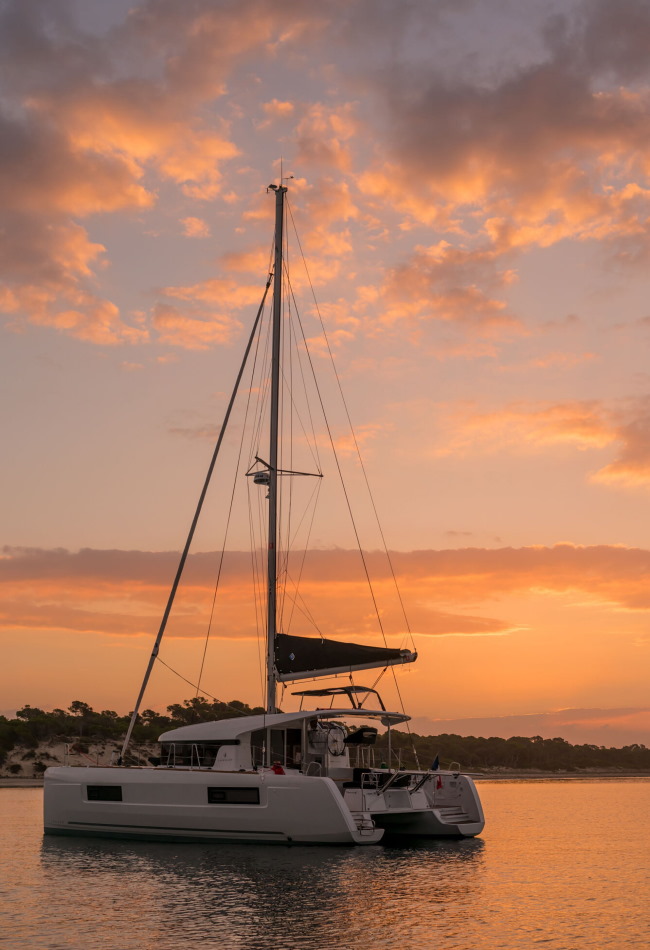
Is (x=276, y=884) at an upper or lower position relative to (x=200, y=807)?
lower

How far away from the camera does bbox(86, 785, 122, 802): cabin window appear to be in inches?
933

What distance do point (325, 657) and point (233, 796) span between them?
12.9 feet

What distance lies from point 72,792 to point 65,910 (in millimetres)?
9001

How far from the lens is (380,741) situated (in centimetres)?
7719

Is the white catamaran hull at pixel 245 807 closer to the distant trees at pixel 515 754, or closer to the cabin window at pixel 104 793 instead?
the cabin window at pixel 104 793

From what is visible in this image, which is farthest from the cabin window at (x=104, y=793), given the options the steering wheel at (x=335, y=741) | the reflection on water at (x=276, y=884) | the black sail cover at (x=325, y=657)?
the steering wheel at (x=335, y=741)

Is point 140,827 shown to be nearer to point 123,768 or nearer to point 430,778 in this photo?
point 123,768

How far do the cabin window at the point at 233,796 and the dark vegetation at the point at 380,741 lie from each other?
6268 millimetres

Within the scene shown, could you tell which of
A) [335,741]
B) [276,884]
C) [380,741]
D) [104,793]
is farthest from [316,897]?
[380,741]

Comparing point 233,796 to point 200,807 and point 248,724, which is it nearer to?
point 200,807

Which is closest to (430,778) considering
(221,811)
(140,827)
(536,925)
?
(221,811)

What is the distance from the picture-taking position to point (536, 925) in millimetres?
15414

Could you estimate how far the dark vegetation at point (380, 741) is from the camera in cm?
6744

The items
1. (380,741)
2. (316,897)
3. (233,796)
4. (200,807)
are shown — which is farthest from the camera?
(380,741)
